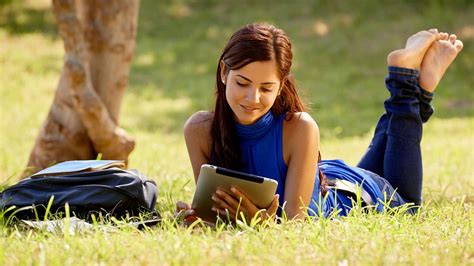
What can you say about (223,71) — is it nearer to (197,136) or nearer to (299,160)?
(197,136)

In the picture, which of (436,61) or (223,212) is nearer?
(223,212)

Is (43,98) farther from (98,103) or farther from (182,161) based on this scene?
(98,103)

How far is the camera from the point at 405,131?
477cm

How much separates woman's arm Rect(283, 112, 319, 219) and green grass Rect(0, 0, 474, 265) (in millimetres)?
199

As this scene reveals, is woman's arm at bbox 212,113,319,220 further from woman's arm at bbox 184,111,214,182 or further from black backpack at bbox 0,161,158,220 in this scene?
black backpack at bbox 0,161,158,220

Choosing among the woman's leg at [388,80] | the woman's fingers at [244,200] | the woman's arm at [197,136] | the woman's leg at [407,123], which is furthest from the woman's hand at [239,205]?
the woman's leg at [388,80]

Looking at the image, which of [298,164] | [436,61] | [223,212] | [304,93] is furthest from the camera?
[436,61]

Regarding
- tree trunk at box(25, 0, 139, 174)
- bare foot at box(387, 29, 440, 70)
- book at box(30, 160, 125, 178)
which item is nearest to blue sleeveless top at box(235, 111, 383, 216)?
book at box(30, 160, 125, 178)

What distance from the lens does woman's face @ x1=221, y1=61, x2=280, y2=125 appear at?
3.79 meters

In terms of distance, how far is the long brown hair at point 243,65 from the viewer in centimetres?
382

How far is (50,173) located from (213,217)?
848 millimetres

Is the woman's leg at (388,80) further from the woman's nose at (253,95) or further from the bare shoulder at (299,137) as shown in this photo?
the woman's nose at (253,95)

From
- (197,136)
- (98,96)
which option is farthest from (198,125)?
(98,96)

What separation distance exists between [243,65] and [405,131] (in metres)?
1.34
